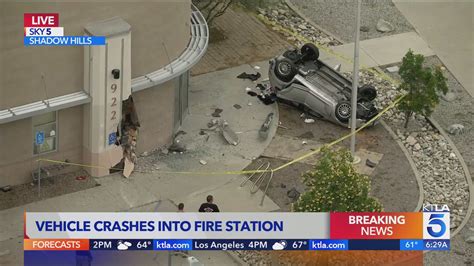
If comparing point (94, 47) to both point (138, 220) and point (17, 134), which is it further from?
point (138, 220)

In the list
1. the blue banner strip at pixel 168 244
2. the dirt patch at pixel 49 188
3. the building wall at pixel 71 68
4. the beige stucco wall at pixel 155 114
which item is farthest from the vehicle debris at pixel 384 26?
the blue banner strip at pixel 168 244

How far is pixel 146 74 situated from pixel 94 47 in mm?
2127

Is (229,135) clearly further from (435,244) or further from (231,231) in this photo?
(231,231)

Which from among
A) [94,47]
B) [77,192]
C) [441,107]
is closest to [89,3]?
[94,47]

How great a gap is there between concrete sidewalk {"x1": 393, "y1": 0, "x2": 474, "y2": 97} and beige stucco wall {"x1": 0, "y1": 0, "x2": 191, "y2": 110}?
993cm

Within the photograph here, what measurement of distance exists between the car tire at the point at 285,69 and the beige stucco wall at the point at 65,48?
13.1 feet

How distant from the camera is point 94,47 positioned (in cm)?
2666

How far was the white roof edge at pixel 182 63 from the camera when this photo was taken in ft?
92.6

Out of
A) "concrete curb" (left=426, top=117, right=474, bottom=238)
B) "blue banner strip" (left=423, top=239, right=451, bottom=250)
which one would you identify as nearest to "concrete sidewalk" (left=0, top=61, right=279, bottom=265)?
"concrete curb" (left=426, top=117, right=474, bottom=238)

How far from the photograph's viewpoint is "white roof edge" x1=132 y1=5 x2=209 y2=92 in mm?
28234

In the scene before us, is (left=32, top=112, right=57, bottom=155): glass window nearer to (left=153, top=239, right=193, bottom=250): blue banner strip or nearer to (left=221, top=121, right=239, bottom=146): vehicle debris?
(left=221, top=121, right=239, bottom=146): vehicle debris

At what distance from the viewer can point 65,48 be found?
2650cm

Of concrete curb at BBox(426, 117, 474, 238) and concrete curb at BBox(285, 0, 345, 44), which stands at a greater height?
concrete curb at BBox(285, 0, 345, 44)

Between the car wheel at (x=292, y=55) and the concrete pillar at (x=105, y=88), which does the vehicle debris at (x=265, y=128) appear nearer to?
the car wheel at (x=292, y=55)
